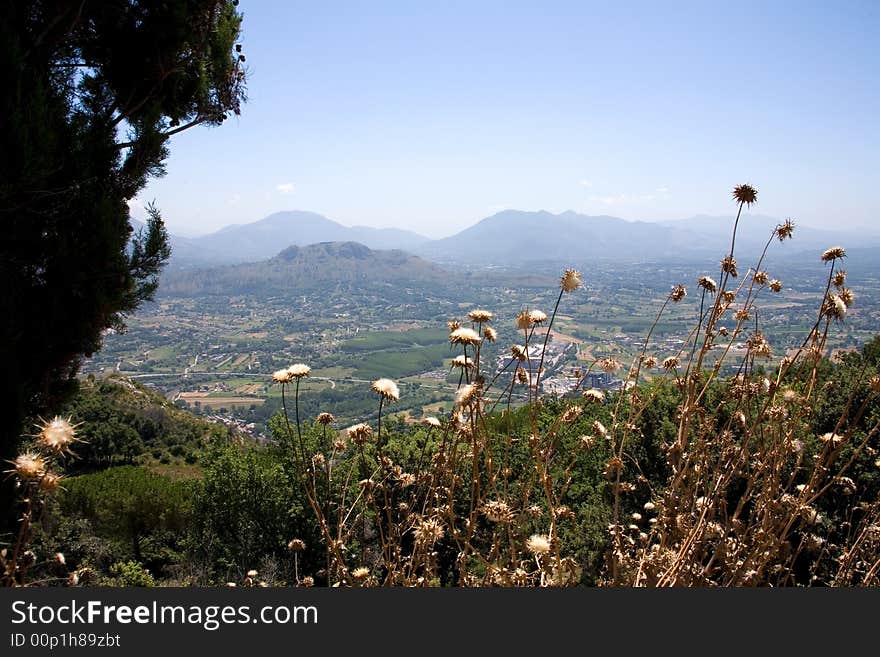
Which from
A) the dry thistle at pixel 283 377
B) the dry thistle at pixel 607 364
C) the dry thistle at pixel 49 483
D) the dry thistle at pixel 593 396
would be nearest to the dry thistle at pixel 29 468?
the dry thistle at pixel 49 483

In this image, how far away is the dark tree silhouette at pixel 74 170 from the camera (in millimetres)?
4949

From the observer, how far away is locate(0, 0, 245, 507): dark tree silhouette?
4.95 m

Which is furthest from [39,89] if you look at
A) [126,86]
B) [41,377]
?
[41,377]

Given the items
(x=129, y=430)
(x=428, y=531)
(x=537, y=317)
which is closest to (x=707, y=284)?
(x=537, y=317)

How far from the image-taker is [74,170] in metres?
5.53

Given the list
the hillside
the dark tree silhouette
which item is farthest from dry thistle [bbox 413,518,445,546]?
the hillside

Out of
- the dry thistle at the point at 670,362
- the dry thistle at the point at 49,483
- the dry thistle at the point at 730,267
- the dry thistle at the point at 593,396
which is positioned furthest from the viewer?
the dry thistle at the point at 670,362

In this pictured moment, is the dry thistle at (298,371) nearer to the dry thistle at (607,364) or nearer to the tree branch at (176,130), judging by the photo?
the dry thistle at (607,364)

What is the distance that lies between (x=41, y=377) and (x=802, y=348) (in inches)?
303

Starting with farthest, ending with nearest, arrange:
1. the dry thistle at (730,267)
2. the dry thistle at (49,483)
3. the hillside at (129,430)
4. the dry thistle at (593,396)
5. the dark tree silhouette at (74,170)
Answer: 1. the hillside at (129,430)
2. the dark tree silhouette at (74,170)
3. the dry thistle at (593,396)
4. the dry thistle at (730,267)
5. the dry thistle at (49,483)

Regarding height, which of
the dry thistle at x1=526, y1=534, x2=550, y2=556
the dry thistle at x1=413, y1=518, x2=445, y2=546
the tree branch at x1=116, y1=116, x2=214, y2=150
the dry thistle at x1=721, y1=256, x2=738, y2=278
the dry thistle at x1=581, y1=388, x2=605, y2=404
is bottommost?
the dry thistle at x1=413, y1=518, x2=445, y2=546

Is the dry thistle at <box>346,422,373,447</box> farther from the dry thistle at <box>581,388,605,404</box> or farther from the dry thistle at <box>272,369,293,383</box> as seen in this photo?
the dry thistle at <box>581,388,605,404</box>

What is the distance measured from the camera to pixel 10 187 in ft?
15.6

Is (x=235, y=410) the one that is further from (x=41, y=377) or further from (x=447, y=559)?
(x=41, y=377)
